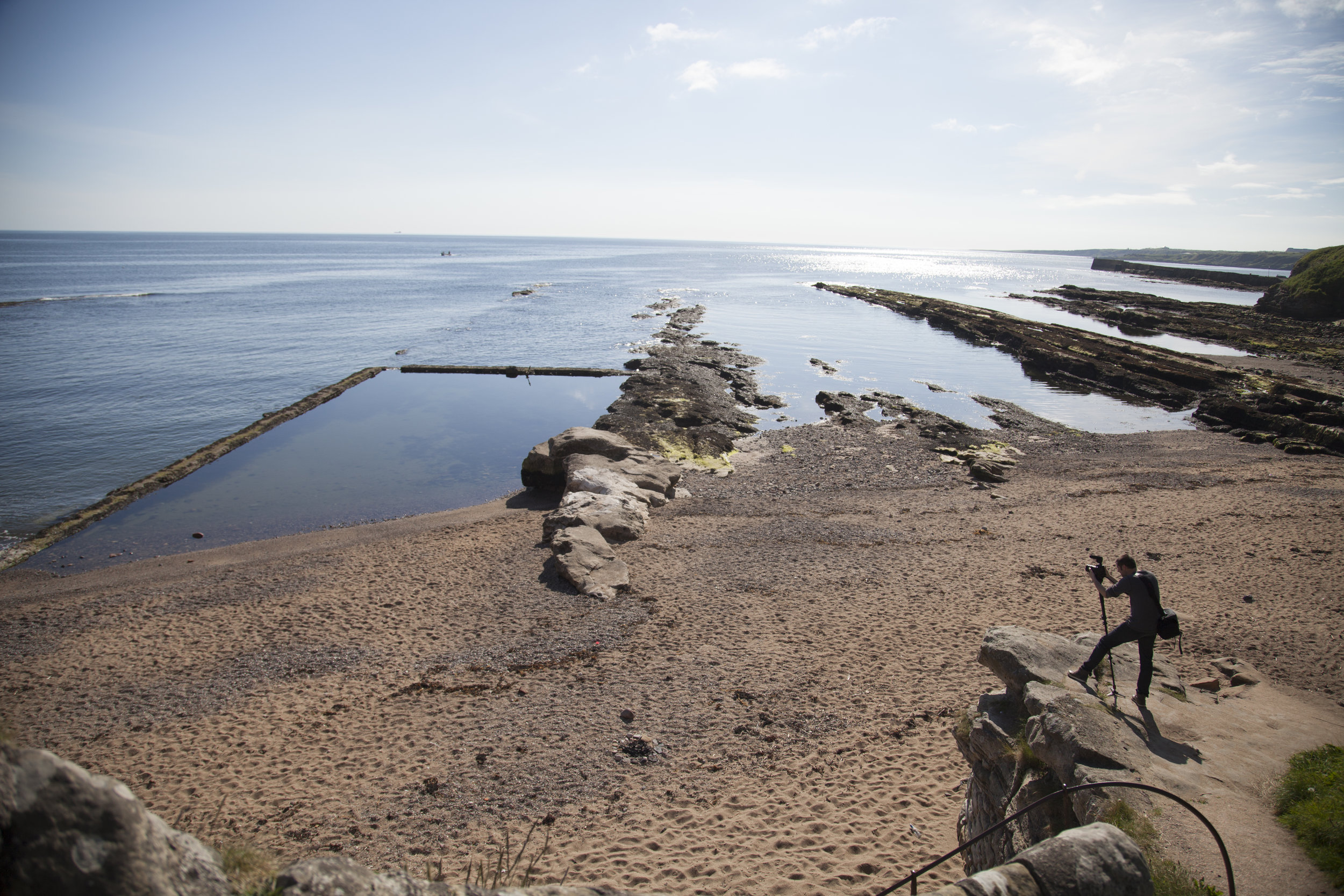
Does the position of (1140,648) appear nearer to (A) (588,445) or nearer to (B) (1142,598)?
(B) (1142,598)

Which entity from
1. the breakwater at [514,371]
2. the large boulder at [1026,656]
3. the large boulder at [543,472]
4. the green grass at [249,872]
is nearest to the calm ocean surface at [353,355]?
the large boulder at [543,472]

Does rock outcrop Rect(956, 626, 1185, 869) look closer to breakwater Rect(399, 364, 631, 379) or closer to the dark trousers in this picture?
the dark trousers

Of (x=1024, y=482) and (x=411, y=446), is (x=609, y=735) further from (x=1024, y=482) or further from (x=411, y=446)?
(x=411, y=446)

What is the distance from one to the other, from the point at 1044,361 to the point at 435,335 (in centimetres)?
4852

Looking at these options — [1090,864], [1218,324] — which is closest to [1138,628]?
[1090,864]

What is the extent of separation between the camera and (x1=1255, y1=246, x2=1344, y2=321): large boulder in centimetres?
6106

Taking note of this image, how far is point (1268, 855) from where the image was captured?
5.23 m

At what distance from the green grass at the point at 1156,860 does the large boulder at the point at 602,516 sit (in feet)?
40.4

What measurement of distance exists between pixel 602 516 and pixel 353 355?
3606 centimetres

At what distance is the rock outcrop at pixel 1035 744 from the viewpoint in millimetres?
6000

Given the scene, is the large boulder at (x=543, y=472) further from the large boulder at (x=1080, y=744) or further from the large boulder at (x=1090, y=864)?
the large boulder at (x=1090, y=864)

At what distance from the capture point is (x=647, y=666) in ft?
35.6

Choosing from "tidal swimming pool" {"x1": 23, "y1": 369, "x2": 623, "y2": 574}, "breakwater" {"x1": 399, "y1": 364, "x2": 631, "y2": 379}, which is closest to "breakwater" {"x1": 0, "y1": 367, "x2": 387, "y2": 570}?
"tidal swimming pool" {"x1": 23, "y1": 369, "x2": 623, "y2": 574}

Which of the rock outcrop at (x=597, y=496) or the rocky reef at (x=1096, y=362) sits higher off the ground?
the rocky reef at (x=1096, y=362)
